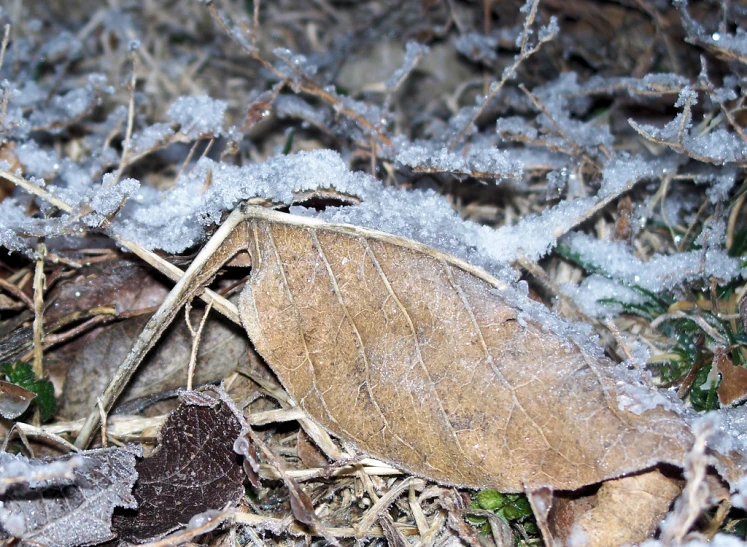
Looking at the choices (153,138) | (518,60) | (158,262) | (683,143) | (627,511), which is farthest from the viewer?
(153,138)

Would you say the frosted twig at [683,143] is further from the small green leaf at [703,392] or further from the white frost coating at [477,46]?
the white frost coating at [477,46]

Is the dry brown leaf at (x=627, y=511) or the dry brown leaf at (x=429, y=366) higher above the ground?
the dry brown leaf at (x=429, y=366)

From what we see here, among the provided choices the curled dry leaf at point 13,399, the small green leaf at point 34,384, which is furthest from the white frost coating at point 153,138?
the curled dry leaf at point 13,399

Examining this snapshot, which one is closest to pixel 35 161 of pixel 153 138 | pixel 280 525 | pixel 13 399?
pixel 153 138

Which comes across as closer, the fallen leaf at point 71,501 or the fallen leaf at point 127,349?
the fallen leaf at point 71,501

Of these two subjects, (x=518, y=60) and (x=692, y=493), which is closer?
(x=692, y=493)

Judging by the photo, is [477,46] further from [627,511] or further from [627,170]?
[627,511]

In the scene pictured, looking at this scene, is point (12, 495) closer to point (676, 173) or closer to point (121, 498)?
point (121, 498)
